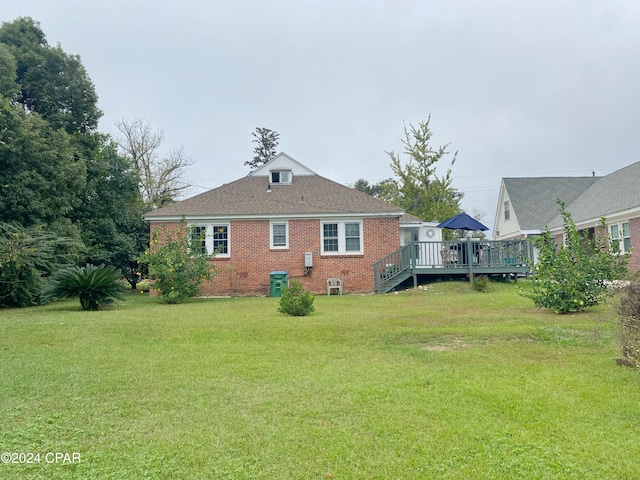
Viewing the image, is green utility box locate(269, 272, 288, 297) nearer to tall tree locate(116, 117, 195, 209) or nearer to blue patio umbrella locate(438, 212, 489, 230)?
blue patio umbrella locate(438, 212, 489, 230)

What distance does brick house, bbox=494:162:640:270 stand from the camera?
18406 mm

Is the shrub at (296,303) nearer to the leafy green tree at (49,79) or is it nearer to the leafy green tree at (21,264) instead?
the leafy green tree at (21,264)

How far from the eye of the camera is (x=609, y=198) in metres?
21.0

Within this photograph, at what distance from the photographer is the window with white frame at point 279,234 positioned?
18.4m

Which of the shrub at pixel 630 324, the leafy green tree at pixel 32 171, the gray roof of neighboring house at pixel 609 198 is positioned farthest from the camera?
the gray roof of neighboring house at pixel 609 198

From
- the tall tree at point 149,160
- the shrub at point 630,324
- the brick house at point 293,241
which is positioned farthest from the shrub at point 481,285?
the tall tree at point 149,160

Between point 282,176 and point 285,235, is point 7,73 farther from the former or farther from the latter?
point 285,235

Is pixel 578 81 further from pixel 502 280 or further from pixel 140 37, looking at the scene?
pixel 140 37

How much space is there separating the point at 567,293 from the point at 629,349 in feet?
14.3

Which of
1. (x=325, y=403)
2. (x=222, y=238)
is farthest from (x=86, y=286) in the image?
(x=325, y=403)

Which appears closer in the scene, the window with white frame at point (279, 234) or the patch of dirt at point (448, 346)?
the patch of dirt at point (448, 346)

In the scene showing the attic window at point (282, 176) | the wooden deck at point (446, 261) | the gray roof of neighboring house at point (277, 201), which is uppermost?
the attic window at point (282, 176)

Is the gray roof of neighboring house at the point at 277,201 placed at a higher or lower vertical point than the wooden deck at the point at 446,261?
higher

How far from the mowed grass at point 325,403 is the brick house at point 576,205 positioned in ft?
43.2
